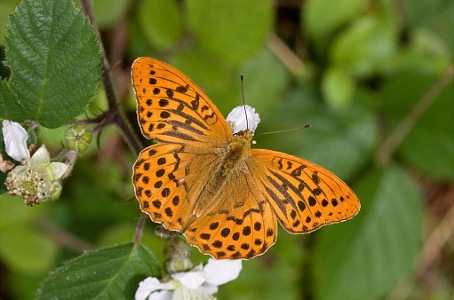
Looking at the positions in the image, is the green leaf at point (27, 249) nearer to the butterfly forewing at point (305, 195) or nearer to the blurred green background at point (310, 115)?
the blurred green background at point (310, 115)

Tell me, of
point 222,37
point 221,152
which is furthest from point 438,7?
point 221,152

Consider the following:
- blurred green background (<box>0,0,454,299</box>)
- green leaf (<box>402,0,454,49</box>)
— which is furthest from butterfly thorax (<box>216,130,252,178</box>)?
green leaf (<box>402,0,454,49</box>)

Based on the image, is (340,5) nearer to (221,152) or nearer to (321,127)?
(321,127)

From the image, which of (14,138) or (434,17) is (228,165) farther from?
(434,17)

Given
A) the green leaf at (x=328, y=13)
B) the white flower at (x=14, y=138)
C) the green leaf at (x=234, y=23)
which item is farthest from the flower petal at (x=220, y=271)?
the green leaf at (x=328, y=13)

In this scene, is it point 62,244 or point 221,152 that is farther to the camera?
point 62,244

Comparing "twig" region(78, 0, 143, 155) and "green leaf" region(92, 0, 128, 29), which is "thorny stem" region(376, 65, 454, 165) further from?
"twig" region(78, 0, 143, 155)
